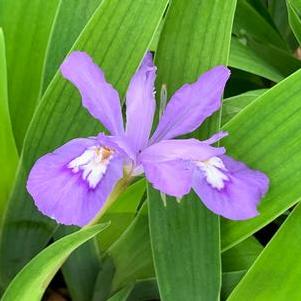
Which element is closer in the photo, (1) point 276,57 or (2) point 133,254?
(2) point 133,254

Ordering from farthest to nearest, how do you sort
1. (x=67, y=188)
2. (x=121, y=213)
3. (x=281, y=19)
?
1. (x=281, y=19)
2. (x=121, y=213)
3. (x=67, y=188)

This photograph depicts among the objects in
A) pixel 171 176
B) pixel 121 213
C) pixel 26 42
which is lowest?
pixel 121 213

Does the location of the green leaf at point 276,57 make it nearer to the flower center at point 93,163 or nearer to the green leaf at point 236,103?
the green leaf at point 236,103

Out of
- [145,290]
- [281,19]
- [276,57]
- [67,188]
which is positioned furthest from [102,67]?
[281,19]

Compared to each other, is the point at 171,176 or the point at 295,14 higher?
the point at 295,14

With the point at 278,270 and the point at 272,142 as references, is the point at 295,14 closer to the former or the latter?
the point at 272,142

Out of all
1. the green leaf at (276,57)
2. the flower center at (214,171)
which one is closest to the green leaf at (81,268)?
the flower center at (214,171)

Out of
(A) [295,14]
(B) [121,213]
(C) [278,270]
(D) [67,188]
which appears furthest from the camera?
(A) [295,14]
